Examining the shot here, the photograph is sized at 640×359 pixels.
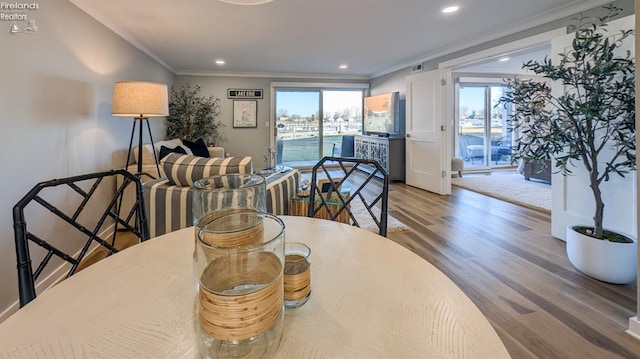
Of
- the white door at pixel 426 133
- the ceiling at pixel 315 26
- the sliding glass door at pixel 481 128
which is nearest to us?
the ceiling at pixel 315 26

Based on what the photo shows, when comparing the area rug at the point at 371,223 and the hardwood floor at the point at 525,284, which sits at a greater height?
the area rug at the point at 371,223

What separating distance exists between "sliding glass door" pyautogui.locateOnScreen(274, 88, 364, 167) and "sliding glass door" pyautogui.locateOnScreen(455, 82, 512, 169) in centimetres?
235

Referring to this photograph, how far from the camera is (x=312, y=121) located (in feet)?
24.2

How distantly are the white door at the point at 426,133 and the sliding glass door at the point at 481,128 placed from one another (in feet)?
6.66

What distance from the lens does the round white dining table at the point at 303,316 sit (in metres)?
0.55

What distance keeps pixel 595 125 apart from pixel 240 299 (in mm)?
2974

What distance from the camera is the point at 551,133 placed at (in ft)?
8.21

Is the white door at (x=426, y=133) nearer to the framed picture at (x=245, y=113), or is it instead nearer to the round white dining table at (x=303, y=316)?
the framed picture at (x=245, y=113)

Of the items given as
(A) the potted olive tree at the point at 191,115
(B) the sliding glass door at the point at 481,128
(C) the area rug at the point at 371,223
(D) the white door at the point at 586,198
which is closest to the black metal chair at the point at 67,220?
(C) the area rug at the point at 371,223

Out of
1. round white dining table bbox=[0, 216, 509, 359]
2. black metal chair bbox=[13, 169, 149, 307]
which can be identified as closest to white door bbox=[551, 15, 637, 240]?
round white dining table bbox=[0, 216, 509, 359]

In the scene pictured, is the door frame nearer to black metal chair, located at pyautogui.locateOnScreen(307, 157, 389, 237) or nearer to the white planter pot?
black metal chair, located at pyautogui.locateOnScreen(307, 157, 389, 237)

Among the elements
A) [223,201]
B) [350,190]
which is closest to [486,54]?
[350,190]

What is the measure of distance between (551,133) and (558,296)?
127 cm

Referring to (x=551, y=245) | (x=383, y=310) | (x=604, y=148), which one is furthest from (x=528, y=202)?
(x=383, y=310)
